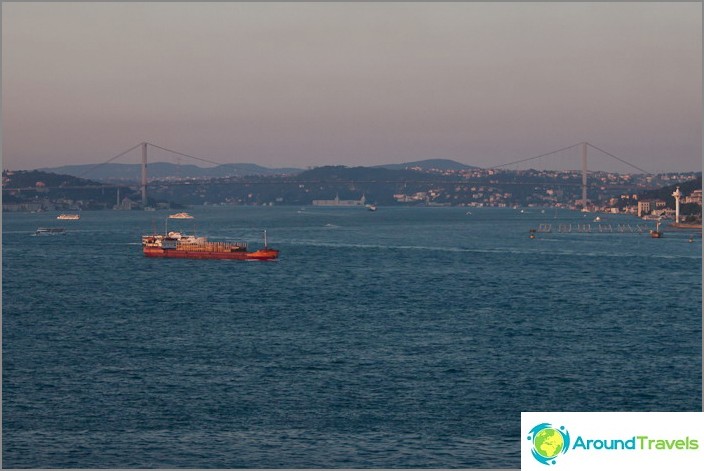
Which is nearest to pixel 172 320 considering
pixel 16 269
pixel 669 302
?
pixel 669 302

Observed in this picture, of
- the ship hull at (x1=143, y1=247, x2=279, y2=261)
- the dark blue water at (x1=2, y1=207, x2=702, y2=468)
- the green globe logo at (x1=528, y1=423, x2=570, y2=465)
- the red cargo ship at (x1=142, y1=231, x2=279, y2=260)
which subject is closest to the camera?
the green globe logo at (x1=528, y1=423, x2=570, y2=465)

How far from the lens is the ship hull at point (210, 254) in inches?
3137

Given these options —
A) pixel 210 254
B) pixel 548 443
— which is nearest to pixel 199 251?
pixel 210 254

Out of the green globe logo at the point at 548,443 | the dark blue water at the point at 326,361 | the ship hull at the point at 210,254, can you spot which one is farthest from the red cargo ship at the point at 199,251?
the green globe logo at the point at 548,443

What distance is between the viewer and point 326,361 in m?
33.8

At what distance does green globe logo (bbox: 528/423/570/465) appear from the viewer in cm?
1234

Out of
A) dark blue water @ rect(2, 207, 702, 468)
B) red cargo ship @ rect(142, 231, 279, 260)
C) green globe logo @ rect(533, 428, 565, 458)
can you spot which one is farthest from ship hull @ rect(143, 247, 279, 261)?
green globe logo @ rect(533, 428, 565, 458)

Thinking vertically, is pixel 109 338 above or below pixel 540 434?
below

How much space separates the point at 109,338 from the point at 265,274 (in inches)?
1143

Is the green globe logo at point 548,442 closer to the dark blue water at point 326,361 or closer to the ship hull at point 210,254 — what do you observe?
the dark blue water at point 326,361

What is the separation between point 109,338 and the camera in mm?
39094

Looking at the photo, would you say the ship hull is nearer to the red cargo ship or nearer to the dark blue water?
the red cargo ship

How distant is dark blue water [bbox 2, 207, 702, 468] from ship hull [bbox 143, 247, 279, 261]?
10.1 m

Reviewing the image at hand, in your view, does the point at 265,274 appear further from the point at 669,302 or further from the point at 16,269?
the point at 669,302
